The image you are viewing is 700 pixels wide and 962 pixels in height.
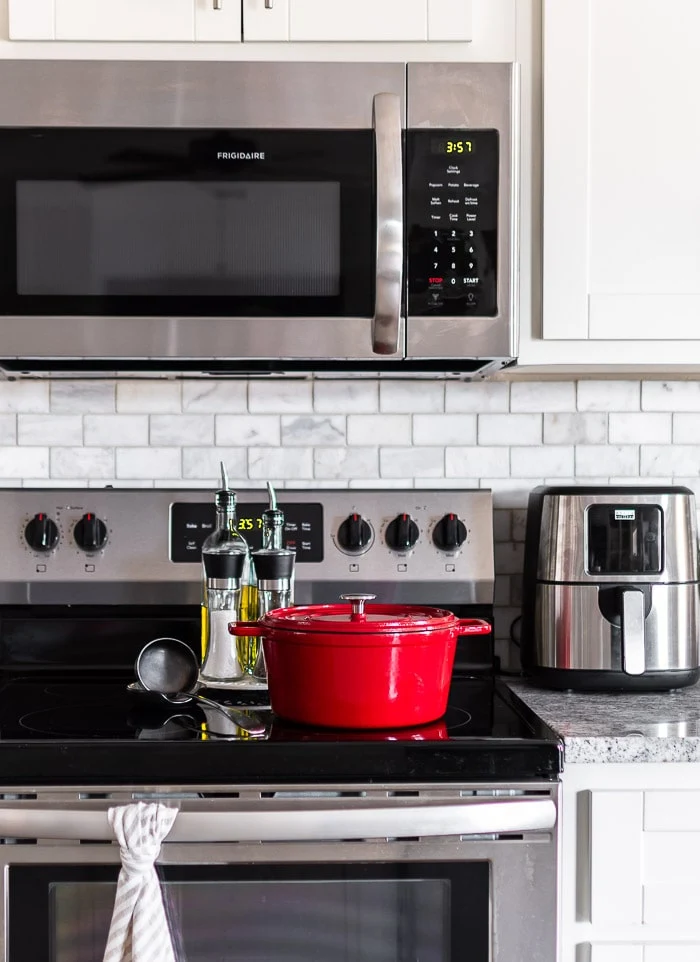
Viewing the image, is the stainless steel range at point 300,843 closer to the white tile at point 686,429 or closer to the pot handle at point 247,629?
the pot handle at point 247,629

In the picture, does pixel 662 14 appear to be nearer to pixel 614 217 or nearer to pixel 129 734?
pixel 614 217

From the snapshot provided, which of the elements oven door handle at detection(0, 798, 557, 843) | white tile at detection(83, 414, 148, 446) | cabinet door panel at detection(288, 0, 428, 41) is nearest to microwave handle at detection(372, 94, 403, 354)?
cabinet door panel at detection(288, 0, 428, 41)

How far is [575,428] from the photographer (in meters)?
1.90

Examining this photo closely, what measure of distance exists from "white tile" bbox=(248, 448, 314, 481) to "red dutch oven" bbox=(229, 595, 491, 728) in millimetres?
578

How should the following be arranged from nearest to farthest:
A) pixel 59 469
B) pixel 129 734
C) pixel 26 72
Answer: pixel 129 734 → pixel 26 72 → pixel 59 469

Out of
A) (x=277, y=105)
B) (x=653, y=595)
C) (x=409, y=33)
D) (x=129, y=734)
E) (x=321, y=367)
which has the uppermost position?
(x=409, y=33)

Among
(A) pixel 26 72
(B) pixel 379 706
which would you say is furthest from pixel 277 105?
(B) pixel 379 706

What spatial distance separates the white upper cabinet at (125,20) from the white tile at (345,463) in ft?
2.42

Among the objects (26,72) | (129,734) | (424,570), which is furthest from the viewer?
(424,570)

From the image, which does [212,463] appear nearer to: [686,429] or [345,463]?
[345,463]

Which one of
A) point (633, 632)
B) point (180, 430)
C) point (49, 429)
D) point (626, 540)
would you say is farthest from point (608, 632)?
point (49, 429)

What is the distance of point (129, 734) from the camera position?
1.27m

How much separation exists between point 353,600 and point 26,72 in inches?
36.7

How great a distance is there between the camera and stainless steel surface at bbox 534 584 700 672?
156 centimetres
